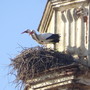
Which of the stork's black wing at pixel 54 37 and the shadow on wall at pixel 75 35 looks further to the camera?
the stork's black wing at pixel 54 37

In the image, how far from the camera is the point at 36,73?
2221 inches

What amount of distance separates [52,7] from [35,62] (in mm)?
2173

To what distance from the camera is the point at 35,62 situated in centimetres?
5616

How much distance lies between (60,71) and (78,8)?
1932 mm

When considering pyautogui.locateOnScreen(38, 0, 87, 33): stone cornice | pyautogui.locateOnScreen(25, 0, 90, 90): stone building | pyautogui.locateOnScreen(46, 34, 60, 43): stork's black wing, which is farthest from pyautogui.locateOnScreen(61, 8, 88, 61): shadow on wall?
pyautogui.locateOnScreen(46, 34, 60, 43): stork's black wing

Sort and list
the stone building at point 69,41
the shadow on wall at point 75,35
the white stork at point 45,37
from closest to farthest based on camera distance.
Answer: the stone building at point 69,41
the shadow on wall at point 75,35
the white stork at point 45,37

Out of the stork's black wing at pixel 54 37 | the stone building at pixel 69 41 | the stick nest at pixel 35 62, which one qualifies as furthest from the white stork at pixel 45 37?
the stick nest at pixel 35 62

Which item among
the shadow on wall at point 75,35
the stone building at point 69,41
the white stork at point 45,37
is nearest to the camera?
the stone building at point 69,41

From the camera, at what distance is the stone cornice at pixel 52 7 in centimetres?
5725

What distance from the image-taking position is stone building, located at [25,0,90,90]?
5606 cm

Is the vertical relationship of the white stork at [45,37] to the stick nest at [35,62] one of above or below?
above

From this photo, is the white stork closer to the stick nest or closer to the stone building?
the stone building

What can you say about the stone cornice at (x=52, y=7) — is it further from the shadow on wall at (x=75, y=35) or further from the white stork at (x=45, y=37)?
the white stork at (x=45, y=37)

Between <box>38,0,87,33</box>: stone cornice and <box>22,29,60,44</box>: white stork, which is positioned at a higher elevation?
<box>38,0,87,33</box>: stone cornice
